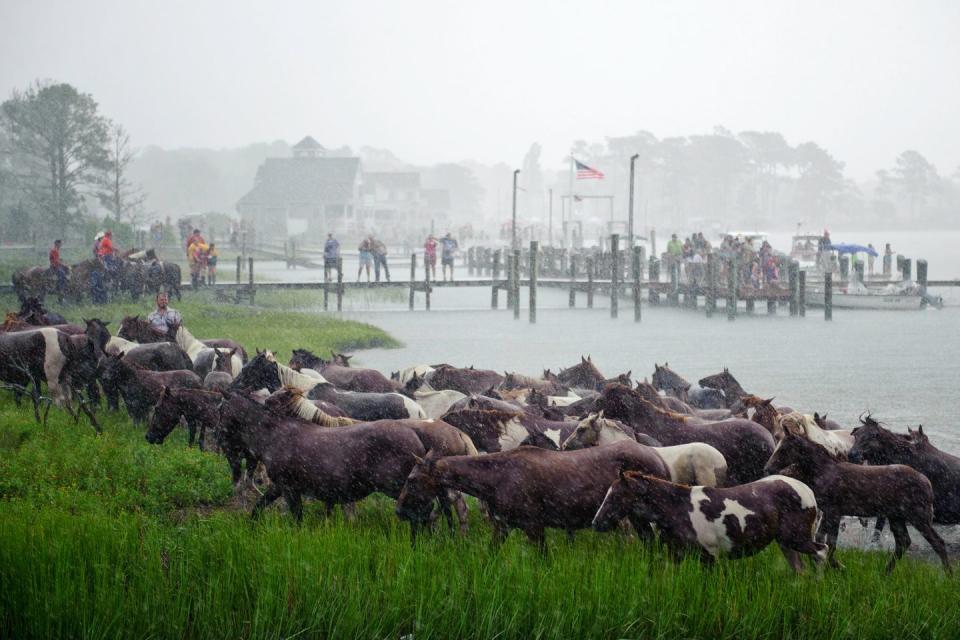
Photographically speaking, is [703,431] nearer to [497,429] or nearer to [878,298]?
[497,429]

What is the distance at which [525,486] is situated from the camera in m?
8.82

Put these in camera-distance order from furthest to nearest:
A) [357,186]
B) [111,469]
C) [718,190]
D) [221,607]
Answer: [718,190] → [357,186] → [111,469] → [221,607]

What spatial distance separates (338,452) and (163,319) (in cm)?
1007

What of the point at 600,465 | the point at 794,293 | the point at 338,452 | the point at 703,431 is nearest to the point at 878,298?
the point at 794,293

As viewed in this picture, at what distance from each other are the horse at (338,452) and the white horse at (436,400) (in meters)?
3.22

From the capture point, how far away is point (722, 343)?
29984mm

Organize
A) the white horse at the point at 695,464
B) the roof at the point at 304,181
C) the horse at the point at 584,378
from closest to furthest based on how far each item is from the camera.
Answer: the white horse at the point at 695,464 < the horse at the point at 584,378 < the roof at the point at 304,181

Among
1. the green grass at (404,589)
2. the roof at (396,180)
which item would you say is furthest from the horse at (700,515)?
the roof at (396,180)

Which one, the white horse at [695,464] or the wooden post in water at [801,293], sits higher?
the wooden post in water at [801,293]

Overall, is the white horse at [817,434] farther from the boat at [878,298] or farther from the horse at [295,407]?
the boat at [878,298]

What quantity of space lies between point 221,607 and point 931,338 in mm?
29431

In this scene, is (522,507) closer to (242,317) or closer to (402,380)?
(402,380)

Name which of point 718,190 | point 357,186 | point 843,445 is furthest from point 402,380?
point 718,190

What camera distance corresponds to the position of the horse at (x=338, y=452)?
32.1 ft
